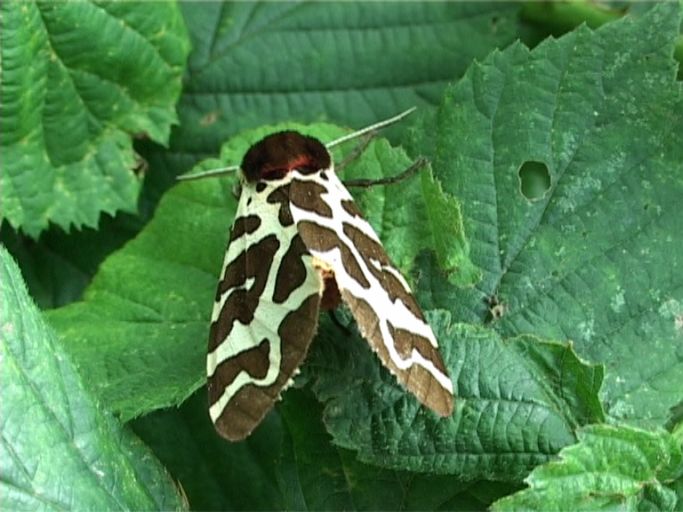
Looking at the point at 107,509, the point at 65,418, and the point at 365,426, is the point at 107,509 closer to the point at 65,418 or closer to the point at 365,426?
the point at 65,418

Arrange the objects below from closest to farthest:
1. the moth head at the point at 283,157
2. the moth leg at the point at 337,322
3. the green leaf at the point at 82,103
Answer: the moth leg at the point at 337,322 → the moth head at the point at 283,157 → the green leaf at the point at 82,103

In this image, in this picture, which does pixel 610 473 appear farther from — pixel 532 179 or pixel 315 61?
pixel 315 61

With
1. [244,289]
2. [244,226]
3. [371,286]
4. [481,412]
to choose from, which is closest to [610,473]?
[481,412]

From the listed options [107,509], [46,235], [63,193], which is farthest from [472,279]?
[46,235]

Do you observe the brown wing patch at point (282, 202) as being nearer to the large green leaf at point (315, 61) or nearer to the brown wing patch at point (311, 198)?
the brown wing patch at point (311, 198)

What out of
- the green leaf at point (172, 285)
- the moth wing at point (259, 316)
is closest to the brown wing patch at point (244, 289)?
the moth wing at point (259, 316)

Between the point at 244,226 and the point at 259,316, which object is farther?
the point at 244,226

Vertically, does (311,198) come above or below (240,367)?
above
